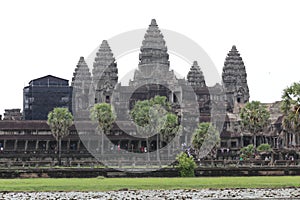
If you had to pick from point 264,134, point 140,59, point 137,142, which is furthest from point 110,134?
point 140,59

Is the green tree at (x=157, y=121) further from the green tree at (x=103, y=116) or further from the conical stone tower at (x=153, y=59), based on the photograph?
the conical stone tower at (x=153, y=59)

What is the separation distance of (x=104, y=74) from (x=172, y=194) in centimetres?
10214

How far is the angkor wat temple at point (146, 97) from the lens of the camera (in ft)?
342

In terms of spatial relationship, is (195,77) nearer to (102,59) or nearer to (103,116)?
(102,59)

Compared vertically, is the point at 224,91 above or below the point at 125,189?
above

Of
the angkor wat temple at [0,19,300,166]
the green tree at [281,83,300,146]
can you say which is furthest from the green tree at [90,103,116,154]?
the green tree at [281,83,300,146]

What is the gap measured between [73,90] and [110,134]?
2025 inches

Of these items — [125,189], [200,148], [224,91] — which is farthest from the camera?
[224,91]

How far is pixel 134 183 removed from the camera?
157ft

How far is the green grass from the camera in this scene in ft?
151

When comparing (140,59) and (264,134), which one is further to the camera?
(140,59)

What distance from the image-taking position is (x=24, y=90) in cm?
15662

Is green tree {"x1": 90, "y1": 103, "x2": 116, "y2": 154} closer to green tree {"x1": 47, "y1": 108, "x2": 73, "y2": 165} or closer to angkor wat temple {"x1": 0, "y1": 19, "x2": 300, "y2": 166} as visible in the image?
green tree {"x1": 47, "y1": 108, "x2": 73, "y2": 165}

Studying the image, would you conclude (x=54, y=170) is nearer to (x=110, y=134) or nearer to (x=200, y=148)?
(x=200, y=148)
